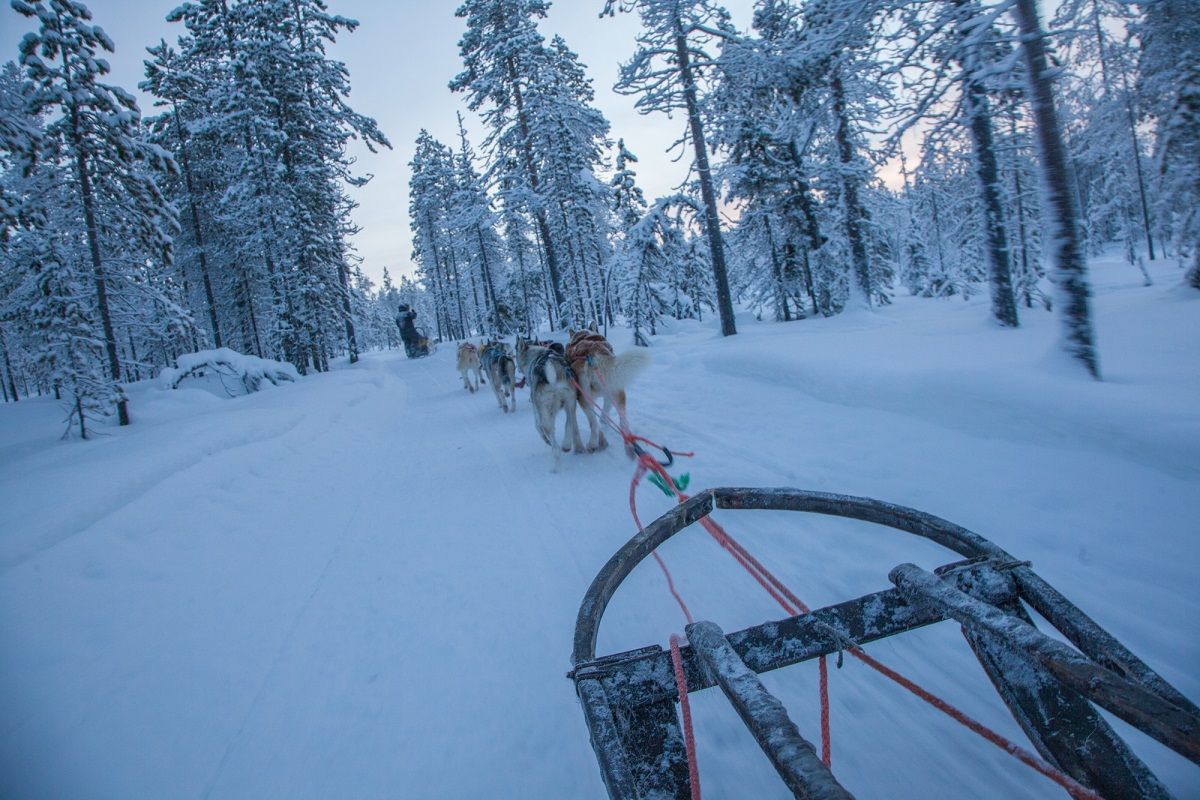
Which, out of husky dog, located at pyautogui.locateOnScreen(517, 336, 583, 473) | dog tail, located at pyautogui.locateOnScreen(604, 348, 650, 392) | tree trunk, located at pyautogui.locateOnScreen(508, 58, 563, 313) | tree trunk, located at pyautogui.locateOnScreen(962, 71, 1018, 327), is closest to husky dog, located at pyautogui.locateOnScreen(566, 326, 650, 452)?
dog tail, located at pyautogui.locateOnScreen(604, 348, 650, 392)

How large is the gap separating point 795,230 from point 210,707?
20144 millimetres

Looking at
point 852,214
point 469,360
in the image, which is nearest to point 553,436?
point 469,360

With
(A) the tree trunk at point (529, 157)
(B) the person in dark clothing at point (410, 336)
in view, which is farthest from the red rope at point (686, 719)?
(B) the person in dark clothing at point (410, 336)

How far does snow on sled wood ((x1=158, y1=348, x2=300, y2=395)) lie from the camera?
14641 mm

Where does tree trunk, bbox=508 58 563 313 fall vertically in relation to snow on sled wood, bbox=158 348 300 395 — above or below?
above

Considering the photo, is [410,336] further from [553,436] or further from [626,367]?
[626,367]

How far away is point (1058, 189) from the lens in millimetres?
4949

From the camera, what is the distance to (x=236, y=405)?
1159cm

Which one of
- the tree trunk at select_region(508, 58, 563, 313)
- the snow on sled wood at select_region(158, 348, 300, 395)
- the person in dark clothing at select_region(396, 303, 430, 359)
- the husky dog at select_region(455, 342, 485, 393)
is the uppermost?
the tree trunk at select_region(508, 58, 563, 313)

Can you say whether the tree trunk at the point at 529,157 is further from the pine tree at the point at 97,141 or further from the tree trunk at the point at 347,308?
the pine tree at the point at 97,141

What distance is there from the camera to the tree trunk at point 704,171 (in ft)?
42.8

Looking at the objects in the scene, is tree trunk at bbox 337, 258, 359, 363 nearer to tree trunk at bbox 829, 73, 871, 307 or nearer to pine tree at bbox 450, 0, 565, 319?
pine tree at bbox 450, 0, 565, 319

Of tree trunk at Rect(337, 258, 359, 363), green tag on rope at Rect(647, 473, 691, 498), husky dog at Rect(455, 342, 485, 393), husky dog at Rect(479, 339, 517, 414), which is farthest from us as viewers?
tree trunk at Rect(337, 258, 359, 363)

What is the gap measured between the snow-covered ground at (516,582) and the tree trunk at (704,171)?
316 inches
